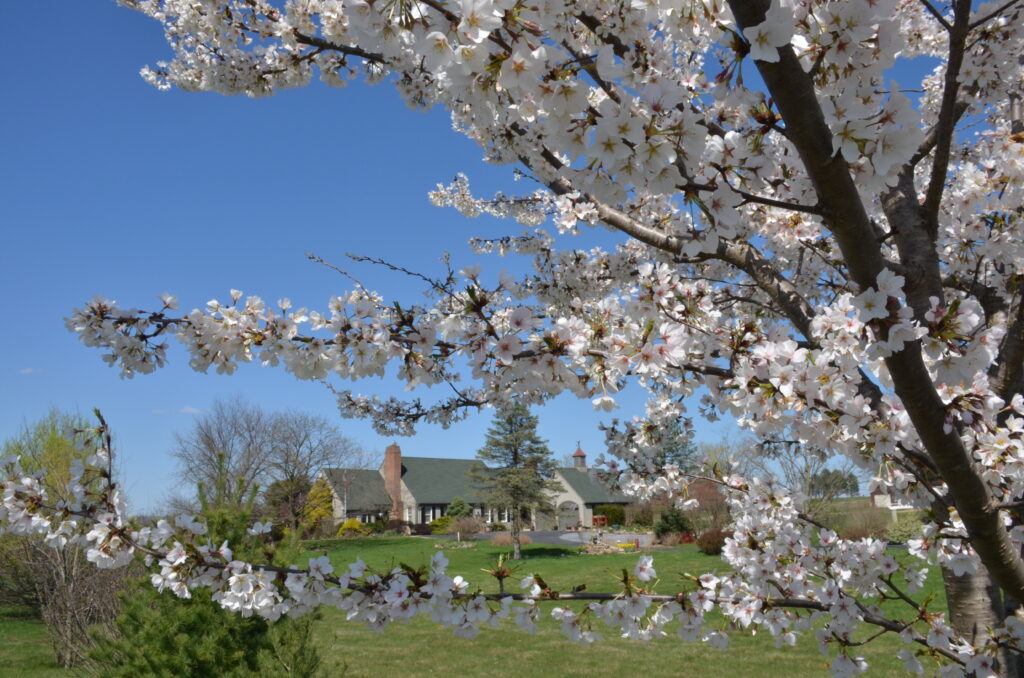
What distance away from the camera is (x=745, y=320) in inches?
116

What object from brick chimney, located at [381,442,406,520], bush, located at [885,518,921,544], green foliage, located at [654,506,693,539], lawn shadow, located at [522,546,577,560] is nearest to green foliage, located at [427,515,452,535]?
brick chimney, located at [381,442,406,520]

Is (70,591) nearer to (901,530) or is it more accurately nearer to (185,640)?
(185,640)

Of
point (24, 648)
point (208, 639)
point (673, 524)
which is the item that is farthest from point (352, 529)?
point (208, 639)

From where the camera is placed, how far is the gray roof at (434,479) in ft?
166

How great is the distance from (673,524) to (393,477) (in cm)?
2899

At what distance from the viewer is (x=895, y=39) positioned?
1.54 metres

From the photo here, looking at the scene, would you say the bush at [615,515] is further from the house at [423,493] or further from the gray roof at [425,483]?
the gray roof at [425,483]

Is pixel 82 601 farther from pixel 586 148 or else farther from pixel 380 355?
pixel 586 148

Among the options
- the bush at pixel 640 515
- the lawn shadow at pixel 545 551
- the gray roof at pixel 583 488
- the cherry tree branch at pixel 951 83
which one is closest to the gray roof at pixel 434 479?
the gray roof at pixel 583 488

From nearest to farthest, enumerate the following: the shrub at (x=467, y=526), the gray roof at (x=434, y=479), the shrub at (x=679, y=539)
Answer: the shrub at (x=679, y=539) → the shrub at (x=467, y=526) → the gray roof at (x=434, y=479)

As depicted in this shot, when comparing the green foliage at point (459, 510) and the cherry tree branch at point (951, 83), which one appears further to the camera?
the green foliage at point (459, 510)

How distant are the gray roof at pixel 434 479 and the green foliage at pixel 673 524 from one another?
23251 millimetres

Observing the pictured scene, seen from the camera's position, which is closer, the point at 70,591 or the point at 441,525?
the point at 70,591

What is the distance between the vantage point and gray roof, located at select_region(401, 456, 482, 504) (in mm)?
50469
